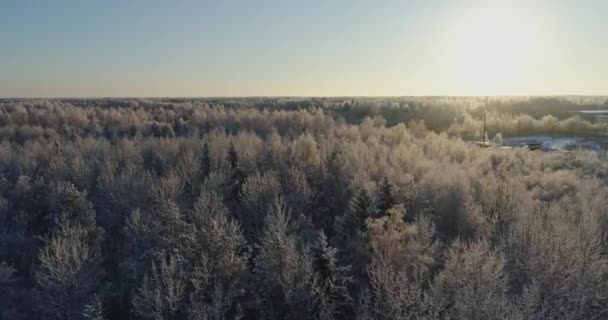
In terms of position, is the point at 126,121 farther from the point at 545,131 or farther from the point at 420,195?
the point at 545,131

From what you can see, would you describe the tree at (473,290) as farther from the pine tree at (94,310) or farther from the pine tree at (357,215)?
the pine tree at (94,310)

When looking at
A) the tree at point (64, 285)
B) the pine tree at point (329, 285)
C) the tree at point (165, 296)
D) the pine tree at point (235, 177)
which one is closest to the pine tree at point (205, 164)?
the pine tree at point (235, 177)

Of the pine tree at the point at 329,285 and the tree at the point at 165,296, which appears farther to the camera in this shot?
the pine tree at the point at 329,285

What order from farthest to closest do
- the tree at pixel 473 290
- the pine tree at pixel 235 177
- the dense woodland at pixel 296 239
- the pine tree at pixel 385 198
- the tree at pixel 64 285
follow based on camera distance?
the pine tree at pixel 235 177
the pine tree at pixel 385 198
the tree at pixel 64 285
the dense woodland at pixel 296 239
the tree at pixel 473 290

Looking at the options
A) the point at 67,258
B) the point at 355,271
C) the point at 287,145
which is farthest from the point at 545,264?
the point at 287,145

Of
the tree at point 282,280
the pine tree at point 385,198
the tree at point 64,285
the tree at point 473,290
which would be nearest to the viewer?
the tree at point 473,290

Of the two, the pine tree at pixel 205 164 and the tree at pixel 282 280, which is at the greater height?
the pine tree at pixel 205 164

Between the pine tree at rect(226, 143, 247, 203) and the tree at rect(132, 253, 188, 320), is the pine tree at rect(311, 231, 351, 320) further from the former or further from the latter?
the pine tree at rect(226, 143, 247, 203)

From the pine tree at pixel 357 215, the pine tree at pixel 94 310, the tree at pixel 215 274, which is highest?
the pine tree at pixel 357 215
